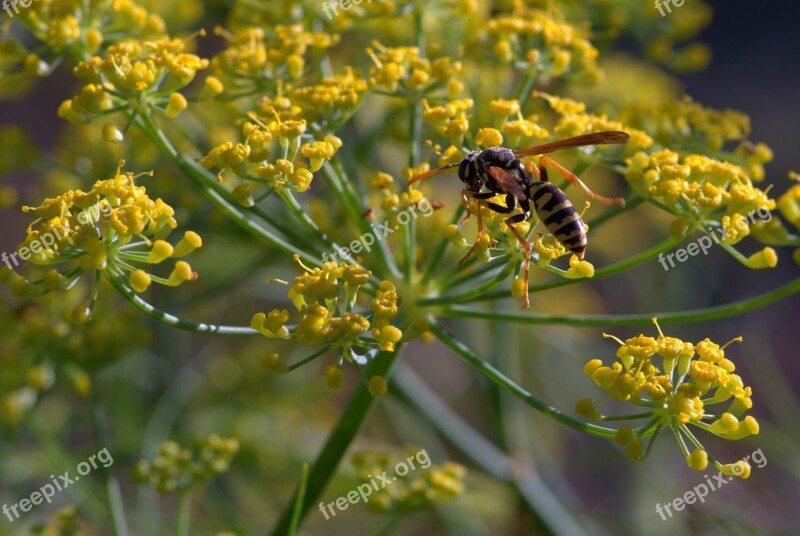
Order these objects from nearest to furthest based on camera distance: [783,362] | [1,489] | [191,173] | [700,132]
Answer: [191,173] < [700,132] < [1,489] < [783,362]

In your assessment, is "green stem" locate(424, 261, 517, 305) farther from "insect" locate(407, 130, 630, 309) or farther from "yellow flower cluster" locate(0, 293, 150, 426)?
"yellow flower cluster" locate(0, 293, 150, 426)

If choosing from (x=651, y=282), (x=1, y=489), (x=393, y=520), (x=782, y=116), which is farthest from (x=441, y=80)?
(x=782, y=116)

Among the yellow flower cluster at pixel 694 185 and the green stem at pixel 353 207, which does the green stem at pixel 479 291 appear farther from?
the yellow flower cluster at pixel 694 185

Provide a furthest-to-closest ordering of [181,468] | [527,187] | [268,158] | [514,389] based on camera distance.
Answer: [181,468] < [527,187] < [268,158] < [514,389]

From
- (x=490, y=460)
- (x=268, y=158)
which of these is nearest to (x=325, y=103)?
(x=268, y=158)

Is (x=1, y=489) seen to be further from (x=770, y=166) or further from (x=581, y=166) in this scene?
(x=770, y=166)

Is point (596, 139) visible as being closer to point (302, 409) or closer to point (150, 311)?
point (150, 311)

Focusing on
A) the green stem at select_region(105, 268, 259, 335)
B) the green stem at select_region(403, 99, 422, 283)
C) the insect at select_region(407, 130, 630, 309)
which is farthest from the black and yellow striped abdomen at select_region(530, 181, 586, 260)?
the green stem at select_region(105, 268, 259, 335)
